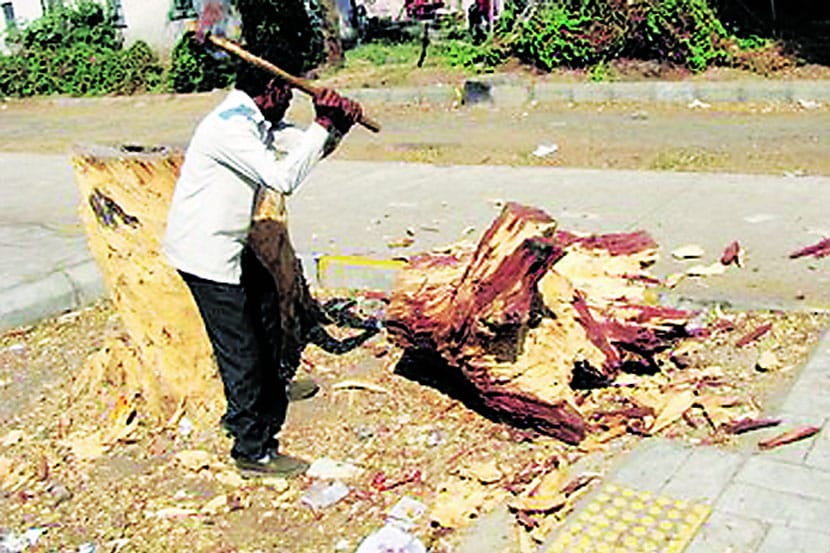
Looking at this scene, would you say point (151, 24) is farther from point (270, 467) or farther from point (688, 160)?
point (270, 467)

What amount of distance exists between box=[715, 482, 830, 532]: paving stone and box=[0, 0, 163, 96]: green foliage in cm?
1640

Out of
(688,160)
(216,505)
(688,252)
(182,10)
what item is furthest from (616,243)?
(182,10)

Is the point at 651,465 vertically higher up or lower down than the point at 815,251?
higher up

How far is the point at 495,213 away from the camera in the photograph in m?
7.45

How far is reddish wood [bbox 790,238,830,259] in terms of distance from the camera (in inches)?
232

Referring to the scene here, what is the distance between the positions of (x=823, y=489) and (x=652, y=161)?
593cm

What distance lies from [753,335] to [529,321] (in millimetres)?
1264

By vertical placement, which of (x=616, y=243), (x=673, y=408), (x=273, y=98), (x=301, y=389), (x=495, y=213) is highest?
(x=273, y=98)

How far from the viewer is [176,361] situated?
183 inches

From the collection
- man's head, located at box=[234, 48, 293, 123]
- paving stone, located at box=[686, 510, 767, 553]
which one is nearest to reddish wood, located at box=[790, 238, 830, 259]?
paving stone, located at box=[686, 510, 767, 553]

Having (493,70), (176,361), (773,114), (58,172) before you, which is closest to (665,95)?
(773,114)

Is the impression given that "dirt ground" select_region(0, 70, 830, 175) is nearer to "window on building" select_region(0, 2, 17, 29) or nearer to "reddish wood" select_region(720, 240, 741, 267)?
"reddish wood" select_region(720, 240, 741, 267)

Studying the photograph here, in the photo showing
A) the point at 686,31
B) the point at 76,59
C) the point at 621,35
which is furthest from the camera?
the point at 76,59

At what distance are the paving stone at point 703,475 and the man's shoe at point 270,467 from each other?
4.70 feet
